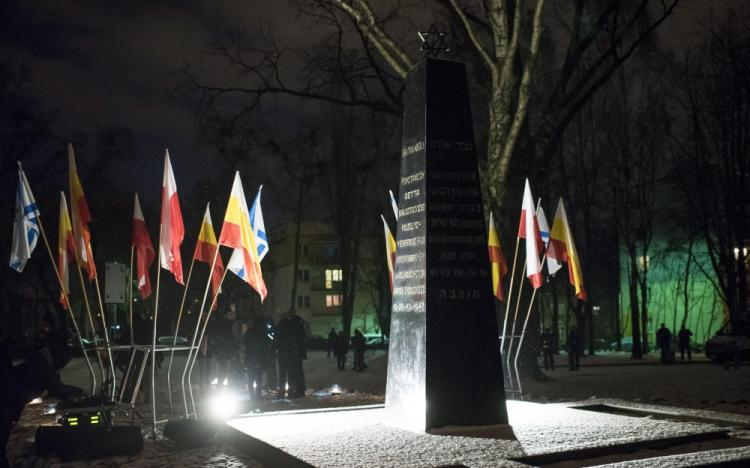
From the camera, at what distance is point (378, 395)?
17562mm

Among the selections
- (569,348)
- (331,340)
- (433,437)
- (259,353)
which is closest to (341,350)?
(569,348)

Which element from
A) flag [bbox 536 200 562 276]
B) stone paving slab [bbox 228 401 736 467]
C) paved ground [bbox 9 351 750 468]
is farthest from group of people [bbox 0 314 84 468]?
flag [bbox 536 200 562 276]

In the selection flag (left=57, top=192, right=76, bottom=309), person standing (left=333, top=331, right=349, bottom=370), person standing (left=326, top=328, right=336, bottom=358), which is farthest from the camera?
person standing (left=326, top=328, right=336, bottom=358)

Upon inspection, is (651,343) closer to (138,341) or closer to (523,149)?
(523,149)

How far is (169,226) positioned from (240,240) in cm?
101

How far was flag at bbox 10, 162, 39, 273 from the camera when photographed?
1122cm

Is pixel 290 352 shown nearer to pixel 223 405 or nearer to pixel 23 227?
pixel 223 405

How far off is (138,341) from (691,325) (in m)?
40.7

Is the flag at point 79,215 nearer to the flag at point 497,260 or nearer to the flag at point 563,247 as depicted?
the flag at point 497,260

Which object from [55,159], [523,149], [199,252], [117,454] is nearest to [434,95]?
[199,252]

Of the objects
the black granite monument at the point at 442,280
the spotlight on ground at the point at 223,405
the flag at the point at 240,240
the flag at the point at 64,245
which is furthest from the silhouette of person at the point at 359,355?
the black granite monument at the point at 442,280

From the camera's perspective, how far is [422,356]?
9.16m

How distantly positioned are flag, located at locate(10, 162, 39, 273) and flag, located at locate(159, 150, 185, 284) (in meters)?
2.19

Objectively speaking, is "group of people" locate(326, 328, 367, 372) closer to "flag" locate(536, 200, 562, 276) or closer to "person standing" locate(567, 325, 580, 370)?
"person standing" locate(567, 325, 580, 370)
